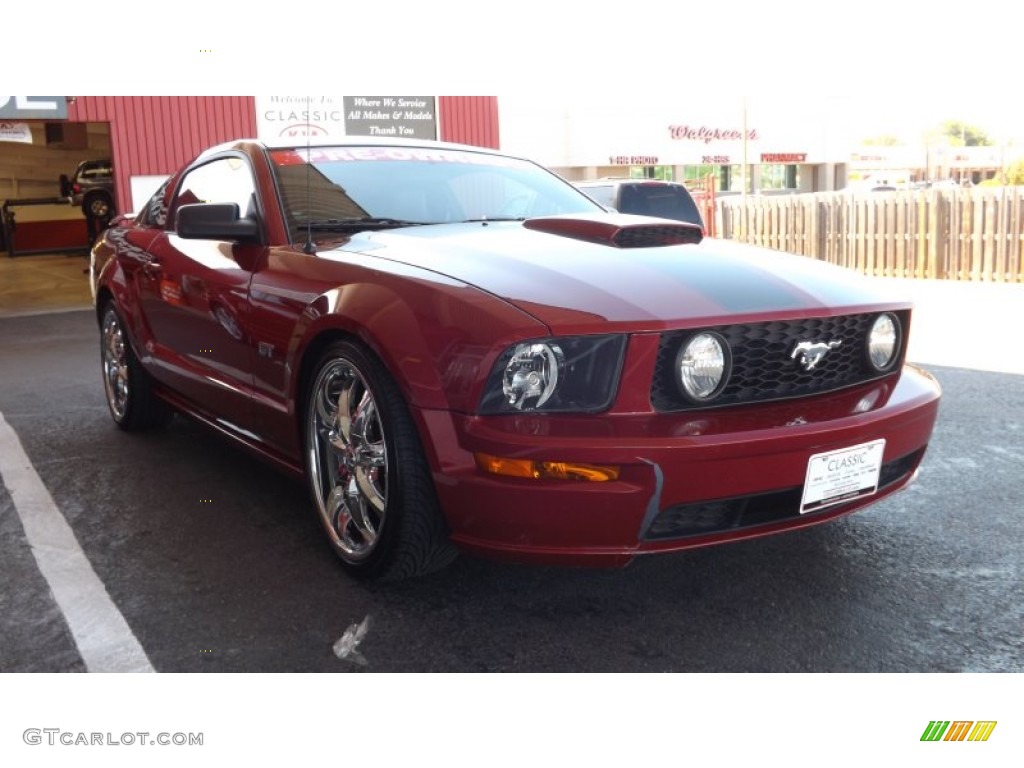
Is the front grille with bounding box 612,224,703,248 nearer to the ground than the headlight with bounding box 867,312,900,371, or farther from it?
farther from it

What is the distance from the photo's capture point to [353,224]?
3.38m

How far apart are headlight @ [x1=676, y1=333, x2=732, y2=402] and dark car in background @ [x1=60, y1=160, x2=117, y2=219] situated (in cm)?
1993

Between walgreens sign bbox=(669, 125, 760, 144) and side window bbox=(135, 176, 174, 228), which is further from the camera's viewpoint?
walgreens sign bbox=(669, 125, 760, 144)

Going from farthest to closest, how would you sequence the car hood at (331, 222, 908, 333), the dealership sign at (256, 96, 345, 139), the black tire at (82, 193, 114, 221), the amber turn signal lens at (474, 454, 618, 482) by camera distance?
the black tire at (82, 193, 114, 221) < the dealership sign at (256, 96, 345, 139) < the car hood at (331, 222, 908, 333) < the amber turn signal lens at (474, 454, 618, 482)

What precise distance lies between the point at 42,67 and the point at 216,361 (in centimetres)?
115

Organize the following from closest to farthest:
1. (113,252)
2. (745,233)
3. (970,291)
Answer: (113,252) → (970,291) → (745,233)

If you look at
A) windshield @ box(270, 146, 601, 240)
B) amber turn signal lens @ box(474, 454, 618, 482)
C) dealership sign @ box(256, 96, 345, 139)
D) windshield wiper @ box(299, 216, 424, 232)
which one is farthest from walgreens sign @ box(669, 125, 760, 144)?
amber turn signal lens @ box(474, 454, 618, 482)

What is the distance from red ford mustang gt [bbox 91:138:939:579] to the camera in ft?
7.75

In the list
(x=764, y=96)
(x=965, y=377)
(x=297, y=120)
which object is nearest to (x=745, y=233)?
Answer: (x=297, y=120)

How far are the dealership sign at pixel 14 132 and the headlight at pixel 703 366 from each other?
14.4 m

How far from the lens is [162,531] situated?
3.43m

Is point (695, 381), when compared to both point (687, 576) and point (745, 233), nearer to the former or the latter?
point (687, 576)
